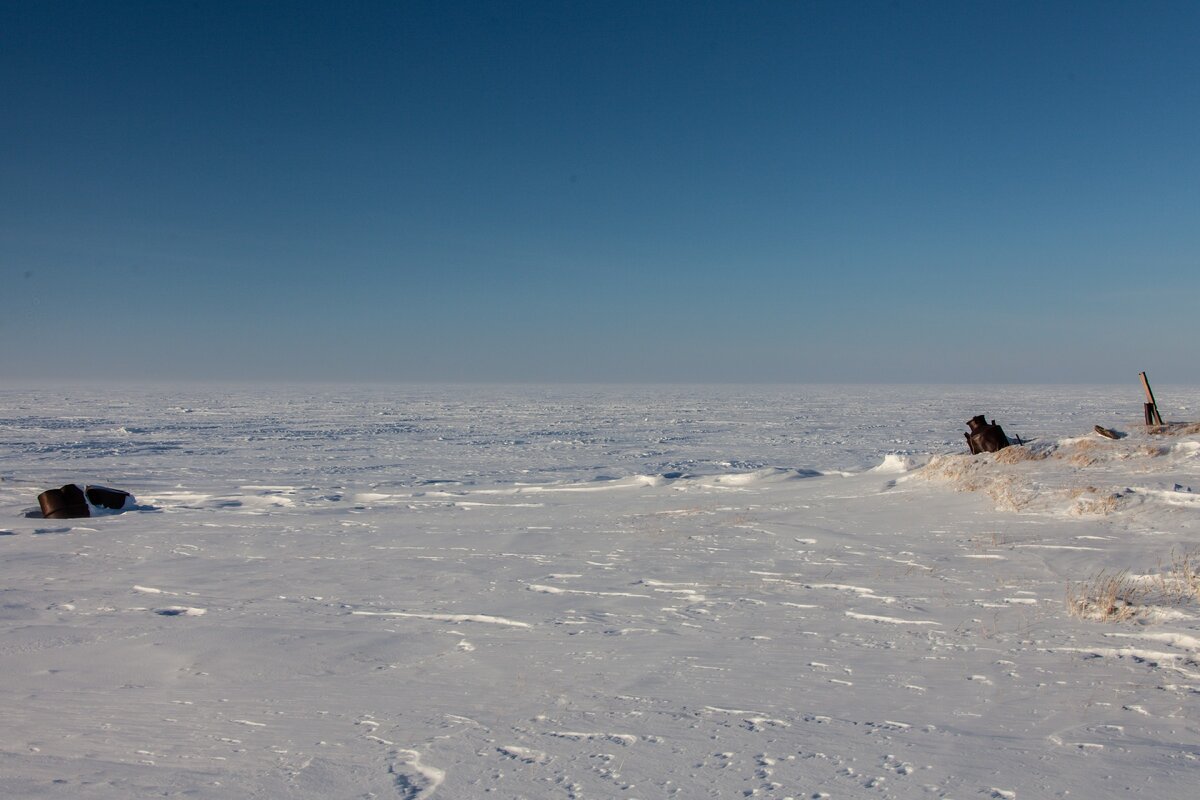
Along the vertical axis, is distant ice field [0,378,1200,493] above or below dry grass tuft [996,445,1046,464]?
below

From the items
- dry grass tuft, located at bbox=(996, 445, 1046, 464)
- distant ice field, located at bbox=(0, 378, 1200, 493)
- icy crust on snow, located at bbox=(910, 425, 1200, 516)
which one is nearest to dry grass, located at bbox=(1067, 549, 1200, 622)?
icy crust on snow, located at bbox=(910, 425, 1200, 516)

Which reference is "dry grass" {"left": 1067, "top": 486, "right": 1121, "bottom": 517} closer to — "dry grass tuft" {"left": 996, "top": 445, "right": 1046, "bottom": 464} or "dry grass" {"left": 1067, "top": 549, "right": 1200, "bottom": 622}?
"dry grass" {"left": 1067, "top": 549, "right": 1200, "bottom": 622}

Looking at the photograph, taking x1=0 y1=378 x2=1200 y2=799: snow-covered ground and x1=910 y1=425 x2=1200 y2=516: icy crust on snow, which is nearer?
x1=0 y1=378 x2=1200 y2=799: snow-covered ground

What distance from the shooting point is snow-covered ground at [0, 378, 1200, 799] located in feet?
12.1

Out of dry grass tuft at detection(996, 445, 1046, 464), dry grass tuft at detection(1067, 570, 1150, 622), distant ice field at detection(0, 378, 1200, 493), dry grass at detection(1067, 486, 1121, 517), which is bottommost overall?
distant ice field at detection(0, 378, 1200, 493)

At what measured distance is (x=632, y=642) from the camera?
575 centimetres

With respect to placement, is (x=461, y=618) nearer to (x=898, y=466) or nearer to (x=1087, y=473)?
(x=1087, y=473)

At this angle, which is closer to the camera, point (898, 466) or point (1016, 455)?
point (1016, 455)

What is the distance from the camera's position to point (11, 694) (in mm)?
4867

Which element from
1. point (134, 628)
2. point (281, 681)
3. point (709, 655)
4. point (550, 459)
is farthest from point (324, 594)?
point (550, 459)

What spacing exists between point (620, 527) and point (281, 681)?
627 centimetres

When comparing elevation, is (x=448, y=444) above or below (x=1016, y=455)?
below

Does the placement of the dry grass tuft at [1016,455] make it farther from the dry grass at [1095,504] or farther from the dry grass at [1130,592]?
the dry grass at [1130,592]

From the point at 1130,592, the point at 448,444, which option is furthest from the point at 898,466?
the point at 448,444
